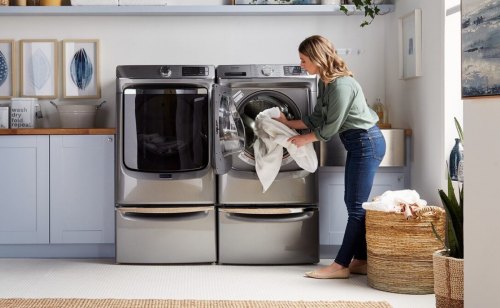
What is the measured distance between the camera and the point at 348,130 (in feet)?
12.9

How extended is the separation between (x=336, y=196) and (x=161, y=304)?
1586 mm

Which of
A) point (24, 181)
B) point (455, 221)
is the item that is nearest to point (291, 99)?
point (455, 221)

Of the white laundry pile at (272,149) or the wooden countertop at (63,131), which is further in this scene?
the wooden countertop at (63,131)

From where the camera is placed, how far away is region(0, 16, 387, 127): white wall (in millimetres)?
5035

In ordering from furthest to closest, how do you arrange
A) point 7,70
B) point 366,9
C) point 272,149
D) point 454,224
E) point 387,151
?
point 7,70
point 366,9
point 387,151
point 272,149
point 454,224

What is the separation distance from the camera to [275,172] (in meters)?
4.19

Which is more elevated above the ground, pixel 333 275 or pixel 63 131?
pixel 63 131

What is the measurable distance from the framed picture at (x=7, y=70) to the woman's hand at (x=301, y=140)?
2227mm

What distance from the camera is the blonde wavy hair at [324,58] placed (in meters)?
3.85

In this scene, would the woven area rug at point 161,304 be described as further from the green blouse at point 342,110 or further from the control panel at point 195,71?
the control panel at point 195,71

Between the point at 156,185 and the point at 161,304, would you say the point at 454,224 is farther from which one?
the point at 156,185

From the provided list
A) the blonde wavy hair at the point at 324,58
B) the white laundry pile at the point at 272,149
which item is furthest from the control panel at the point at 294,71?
the blonde wavy hair at the point at 324,58

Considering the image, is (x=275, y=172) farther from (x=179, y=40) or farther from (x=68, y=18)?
(x=68, y=18)

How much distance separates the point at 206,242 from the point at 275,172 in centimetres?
63
